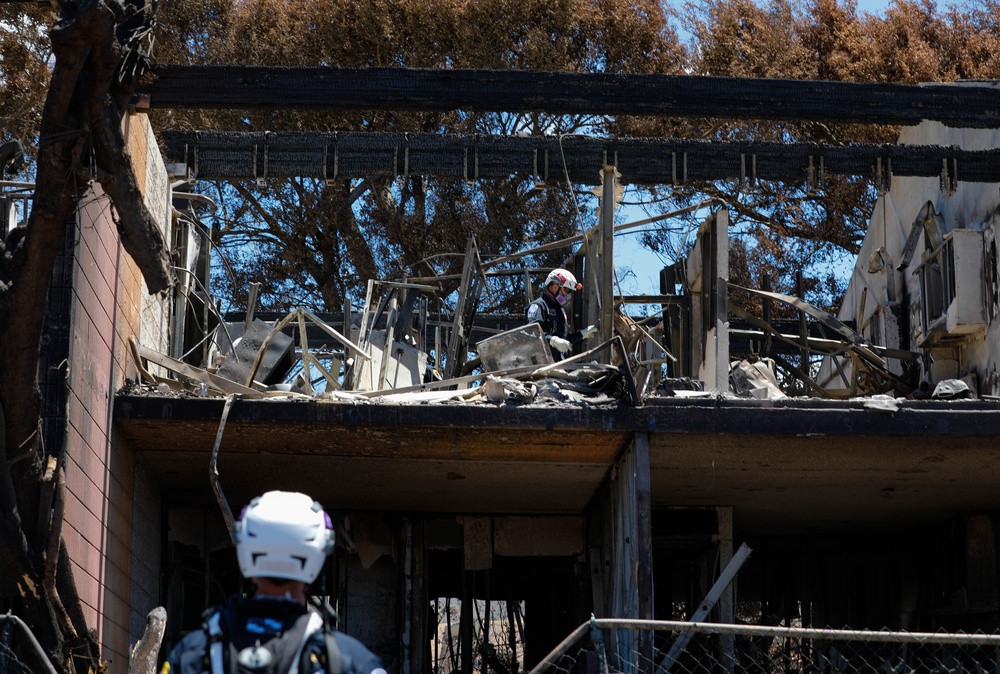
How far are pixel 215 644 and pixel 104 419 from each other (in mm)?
6324

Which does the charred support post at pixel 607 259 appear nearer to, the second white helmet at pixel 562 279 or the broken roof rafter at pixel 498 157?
the broken roof rafter at pixel 498 157

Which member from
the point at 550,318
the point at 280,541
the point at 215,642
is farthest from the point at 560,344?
the point at 215,642

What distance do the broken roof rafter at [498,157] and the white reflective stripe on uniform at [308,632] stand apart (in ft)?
25.9

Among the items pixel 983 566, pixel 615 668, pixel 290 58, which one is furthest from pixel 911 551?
pixel 290 58

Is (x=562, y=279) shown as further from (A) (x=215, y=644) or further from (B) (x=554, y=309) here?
(A) (x=215, y=644)

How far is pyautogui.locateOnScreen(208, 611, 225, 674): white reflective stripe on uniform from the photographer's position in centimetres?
388

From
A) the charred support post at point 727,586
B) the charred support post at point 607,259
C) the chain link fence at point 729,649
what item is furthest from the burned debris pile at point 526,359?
the chain link fence at point 729,649

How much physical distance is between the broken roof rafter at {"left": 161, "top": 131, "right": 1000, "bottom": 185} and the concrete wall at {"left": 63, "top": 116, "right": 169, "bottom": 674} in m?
0.72

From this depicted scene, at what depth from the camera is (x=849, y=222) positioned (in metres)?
26.6

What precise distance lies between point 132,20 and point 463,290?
201 inches

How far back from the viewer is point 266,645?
3.90 m

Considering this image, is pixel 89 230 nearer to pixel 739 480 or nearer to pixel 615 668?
pixel 615 668

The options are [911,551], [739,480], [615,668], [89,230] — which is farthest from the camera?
[911,551]

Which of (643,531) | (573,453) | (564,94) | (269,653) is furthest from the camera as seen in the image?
(573,453)
